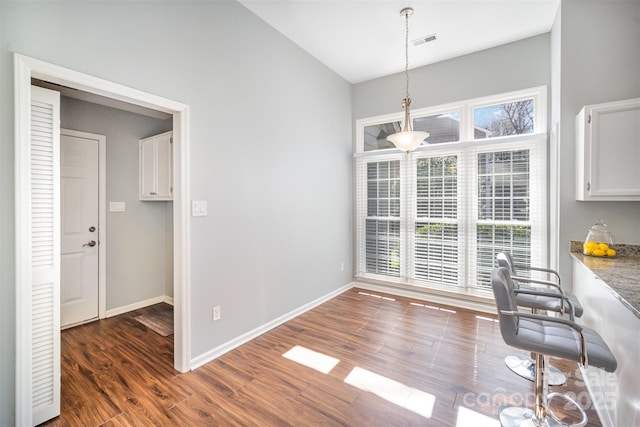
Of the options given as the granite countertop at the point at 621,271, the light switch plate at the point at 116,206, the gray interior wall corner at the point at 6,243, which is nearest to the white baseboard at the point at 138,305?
the light switch plate at the point at 116,206

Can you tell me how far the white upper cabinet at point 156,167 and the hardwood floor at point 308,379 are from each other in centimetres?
161

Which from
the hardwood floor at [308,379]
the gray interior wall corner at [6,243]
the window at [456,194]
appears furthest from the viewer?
the window at [456,194]

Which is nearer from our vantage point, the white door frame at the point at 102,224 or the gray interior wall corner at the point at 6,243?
the gray interior wall corner at the point at 6,243

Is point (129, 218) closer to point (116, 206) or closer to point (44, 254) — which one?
point (116, 206)

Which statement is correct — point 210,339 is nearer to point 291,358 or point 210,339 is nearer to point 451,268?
point 291,358

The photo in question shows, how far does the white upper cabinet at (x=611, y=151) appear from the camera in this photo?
2348 mm

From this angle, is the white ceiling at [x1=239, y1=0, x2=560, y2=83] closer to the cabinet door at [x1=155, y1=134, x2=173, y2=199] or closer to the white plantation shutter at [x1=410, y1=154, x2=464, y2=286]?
the white plantation shutter at [x1=410, y1=154, x2=464, y2=286]

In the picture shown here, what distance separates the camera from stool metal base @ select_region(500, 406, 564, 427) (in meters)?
1.72

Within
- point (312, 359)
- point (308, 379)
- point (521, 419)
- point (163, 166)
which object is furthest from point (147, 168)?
point (521, 419)

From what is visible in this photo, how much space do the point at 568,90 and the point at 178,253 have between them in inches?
151

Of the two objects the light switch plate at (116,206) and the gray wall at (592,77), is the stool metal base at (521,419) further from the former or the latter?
the light switch plate at (116,206)

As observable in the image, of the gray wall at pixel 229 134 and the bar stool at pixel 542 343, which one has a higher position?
the gray wall at pixel 229 134

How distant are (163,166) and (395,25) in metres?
3.17

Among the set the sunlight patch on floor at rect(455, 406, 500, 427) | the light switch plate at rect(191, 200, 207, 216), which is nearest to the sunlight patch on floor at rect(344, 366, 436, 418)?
the sunlight patch on floor at rect(455, 406, 500, 427)
